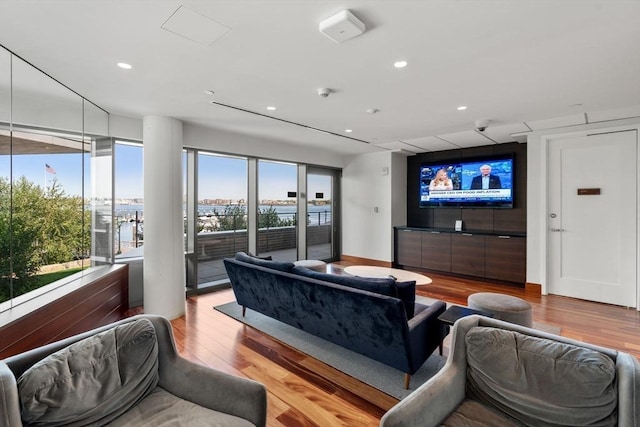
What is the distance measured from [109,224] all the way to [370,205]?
15.7ft

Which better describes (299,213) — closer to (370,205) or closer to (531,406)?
(370,205)

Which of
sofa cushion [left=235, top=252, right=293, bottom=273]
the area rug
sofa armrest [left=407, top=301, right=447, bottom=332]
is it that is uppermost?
sofa cushion [left=235, top=252, right=293, bottom=273]

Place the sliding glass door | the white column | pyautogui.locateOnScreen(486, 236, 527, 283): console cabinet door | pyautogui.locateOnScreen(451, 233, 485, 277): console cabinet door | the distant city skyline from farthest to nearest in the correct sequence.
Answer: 1. the sliding glass door
2. pyautogui.locateOnScreen(451, 233, 485, 277): console cabinet door
3. pyautogui.locateOnScreen(486, 236, 527, 283): console cabinet door
4. the white column
5. the distant city skyline

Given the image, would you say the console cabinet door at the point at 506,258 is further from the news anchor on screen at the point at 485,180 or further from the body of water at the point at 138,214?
the body of water at the point at 138,214

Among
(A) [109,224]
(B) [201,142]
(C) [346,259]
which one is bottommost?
(C) [346,259]

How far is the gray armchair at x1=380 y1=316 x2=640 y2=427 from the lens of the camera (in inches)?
49.5

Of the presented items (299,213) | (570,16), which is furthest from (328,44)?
(299,213)

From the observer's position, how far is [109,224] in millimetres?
3896

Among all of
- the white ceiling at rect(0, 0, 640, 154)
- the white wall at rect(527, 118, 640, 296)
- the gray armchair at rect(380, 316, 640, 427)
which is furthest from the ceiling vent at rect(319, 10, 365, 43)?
the white wall at rect(527, 118, 640, 296)

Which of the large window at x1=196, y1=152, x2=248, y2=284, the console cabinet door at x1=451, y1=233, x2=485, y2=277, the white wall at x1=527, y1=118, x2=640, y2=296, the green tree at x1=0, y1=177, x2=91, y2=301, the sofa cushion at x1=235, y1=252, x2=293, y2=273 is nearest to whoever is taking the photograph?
the green tree at x1=0, y1=177, x2=91, y2=301

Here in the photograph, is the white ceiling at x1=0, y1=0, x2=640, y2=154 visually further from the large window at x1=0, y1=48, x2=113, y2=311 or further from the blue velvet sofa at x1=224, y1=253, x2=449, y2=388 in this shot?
the blue velvet sofa at x1=224, y1=253, x2=449, y2=388

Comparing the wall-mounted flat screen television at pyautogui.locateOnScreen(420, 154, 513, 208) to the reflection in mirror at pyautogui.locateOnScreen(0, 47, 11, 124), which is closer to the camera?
the reflection in mirror at pyautogui.locateOnScreen(0, 47, 11, 124)

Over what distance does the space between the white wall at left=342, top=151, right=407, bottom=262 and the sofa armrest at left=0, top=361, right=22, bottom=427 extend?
5882 millimetres

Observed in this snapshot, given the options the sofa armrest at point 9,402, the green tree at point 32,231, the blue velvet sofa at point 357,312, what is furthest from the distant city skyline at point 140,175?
the blue velvet sofa at point 357,312
